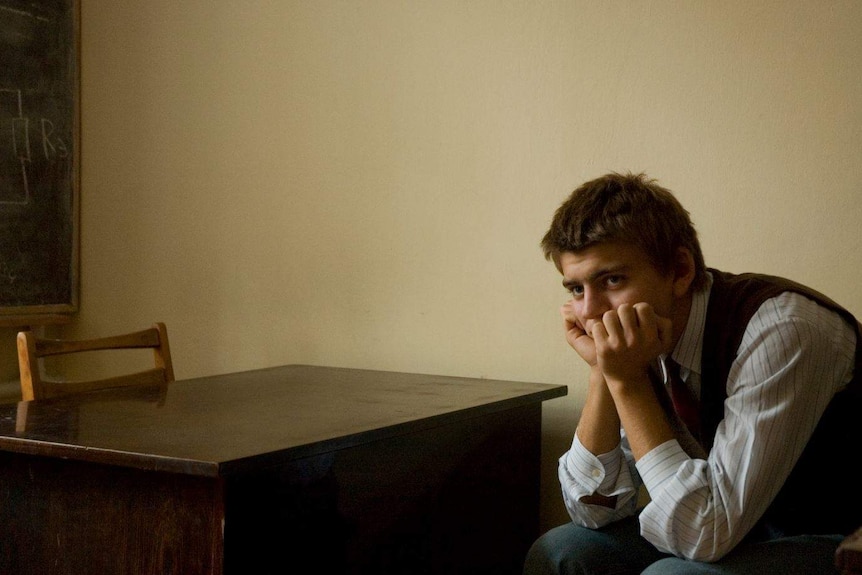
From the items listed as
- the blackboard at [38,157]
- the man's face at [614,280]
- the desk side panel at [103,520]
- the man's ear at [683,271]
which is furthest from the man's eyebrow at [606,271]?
the blackboard at [38,157]

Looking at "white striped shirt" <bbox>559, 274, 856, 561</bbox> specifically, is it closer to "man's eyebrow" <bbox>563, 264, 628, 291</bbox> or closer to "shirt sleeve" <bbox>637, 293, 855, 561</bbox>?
"shirt sleeve" <bbox>637, 293, 855, 561</bbox>

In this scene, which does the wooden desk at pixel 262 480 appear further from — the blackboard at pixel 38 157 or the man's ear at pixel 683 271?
the blackboard at pixel 38 157

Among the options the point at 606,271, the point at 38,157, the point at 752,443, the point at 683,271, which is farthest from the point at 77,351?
the point at 752,443

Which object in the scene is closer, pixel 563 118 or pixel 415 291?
pixel 563 118

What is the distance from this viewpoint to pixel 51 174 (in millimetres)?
3029

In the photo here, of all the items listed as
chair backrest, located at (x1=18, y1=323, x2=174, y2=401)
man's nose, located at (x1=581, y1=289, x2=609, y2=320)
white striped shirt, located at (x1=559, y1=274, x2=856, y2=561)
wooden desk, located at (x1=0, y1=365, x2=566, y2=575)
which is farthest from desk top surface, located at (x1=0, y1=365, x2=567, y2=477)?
white striped shirt, located at (x1=559, y1=274, x2=856, y2=561)

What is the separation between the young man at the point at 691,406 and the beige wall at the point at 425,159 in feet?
1.98

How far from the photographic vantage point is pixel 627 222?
4.74ft

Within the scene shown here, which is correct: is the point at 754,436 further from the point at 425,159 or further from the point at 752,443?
the point at 425,159

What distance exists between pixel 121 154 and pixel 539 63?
1549 mm

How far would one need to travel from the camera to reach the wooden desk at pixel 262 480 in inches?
50.9

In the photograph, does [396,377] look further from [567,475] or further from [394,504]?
[567,475]

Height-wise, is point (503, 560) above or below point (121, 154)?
below

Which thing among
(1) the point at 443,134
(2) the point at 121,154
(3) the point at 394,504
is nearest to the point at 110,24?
(2) the point at 121,154
